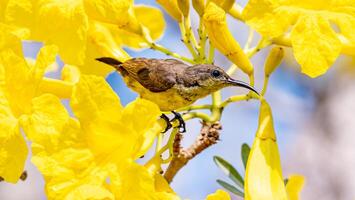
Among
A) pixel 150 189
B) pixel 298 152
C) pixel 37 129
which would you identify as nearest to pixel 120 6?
pixel 37 129

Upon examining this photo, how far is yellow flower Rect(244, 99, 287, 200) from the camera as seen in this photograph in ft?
7.81

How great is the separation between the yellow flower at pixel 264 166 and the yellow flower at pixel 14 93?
92 cm

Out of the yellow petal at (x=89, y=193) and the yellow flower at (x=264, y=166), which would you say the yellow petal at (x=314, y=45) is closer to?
the yellow flower at (x=264, y=166)

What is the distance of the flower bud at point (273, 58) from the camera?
2.72 metres

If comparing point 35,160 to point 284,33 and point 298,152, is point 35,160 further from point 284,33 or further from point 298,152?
point 298,152

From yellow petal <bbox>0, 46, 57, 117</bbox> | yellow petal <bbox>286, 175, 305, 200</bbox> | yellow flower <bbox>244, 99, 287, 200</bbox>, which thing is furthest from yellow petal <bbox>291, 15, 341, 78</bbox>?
yellow petal <bbox>0, 46, 57, 117</bbox>

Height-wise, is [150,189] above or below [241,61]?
below

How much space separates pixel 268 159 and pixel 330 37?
56cm

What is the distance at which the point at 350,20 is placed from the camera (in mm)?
2492

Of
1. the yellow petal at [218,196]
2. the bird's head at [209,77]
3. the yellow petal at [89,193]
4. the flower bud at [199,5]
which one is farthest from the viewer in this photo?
the bird's head at [209,77]

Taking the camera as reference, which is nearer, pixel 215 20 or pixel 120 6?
pixel 215 20

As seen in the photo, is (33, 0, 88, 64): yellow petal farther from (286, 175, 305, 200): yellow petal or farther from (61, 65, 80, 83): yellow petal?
(286, 175, 305, 200): yellow petal

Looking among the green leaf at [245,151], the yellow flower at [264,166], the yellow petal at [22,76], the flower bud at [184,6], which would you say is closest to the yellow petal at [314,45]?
the yellow flower at [264,166]

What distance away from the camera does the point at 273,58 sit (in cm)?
274
